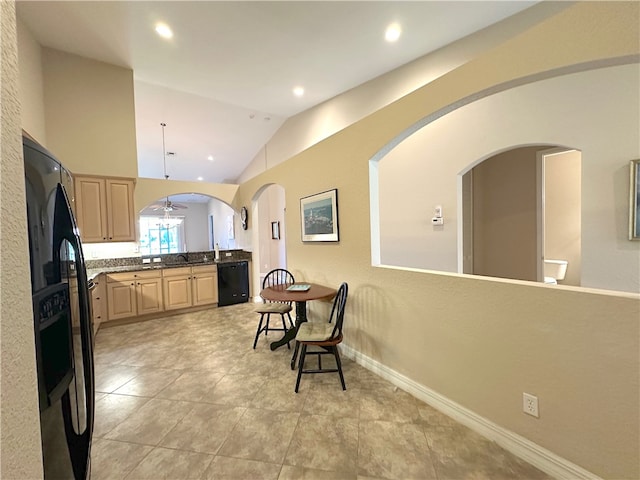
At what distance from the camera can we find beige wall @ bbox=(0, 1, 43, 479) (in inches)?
18.7

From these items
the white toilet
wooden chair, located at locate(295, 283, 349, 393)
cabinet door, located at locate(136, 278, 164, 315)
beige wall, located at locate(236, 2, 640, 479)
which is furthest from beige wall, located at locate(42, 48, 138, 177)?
the white toilet

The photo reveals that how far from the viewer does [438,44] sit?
317 cm

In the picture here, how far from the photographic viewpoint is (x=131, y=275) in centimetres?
421

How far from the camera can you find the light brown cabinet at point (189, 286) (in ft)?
14.9

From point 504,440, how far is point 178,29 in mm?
4876

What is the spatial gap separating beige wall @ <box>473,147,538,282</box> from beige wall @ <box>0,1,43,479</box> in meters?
4.58

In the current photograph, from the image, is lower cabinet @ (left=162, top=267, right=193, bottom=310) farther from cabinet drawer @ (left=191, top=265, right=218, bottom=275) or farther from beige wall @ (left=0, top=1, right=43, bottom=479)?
beige wall @ (left=0, top=1, right=43, bottom=479)

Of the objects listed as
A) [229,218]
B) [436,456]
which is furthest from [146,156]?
[436,456]

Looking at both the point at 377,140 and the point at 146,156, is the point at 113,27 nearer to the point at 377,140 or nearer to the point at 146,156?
the point at 377,140

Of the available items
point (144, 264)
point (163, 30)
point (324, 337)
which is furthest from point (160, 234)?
point (324, 337)

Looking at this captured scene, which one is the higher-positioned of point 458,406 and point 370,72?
point 370,72

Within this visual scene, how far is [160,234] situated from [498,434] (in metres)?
11.5

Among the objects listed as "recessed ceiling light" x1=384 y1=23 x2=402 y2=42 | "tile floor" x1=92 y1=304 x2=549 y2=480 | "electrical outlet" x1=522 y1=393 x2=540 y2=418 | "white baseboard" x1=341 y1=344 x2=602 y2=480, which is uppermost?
"recessed ceiling light" x1=384 y1=23 x2=402 y2=42

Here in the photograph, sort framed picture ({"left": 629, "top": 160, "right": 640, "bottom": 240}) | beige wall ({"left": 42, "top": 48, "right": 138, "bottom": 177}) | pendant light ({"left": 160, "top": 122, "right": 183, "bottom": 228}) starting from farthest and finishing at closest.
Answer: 1. pendant light ({"left": 160, "top": 122, "right": 183, "bottom": 228})
2. beige wall ({"left": 42, "top": 48, "right": 138, "bottom": 177})
3. framed picture ({"left": 629, "top": 160, "right": 640, "bottom": 240})
